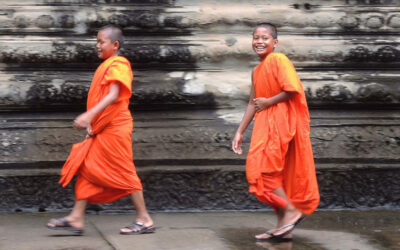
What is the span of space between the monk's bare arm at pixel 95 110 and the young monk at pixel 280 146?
847 mm

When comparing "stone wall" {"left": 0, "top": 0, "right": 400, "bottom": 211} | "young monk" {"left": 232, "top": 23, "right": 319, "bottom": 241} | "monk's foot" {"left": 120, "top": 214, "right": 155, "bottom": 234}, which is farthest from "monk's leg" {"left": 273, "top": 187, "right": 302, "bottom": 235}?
"stone wall" {"left": 0, "top": 0, "right": 400, "bottom": 211}

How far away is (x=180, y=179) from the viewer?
557 cm

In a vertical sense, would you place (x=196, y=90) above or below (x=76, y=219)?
Answer: above

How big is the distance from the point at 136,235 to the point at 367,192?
76.4 inches

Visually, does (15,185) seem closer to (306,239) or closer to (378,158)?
(306,239)

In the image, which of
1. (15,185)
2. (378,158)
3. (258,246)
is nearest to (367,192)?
(378,158)

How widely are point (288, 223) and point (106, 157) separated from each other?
1.16 meters

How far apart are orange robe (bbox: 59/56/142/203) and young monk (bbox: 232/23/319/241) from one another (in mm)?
756

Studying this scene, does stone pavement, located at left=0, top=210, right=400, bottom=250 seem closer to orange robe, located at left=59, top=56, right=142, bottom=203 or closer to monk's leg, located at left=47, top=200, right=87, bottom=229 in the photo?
monk's leg, located at left=47, top=200, right=87, bottom=229

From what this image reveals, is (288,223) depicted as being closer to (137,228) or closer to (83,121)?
(137,228)

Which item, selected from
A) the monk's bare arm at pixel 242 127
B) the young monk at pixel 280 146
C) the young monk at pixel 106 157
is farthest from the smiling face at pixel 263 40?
the young monk at pixel 106 157

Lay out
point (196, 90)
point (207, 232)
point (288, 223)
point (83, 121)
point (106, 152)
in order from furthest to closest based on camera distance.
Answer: point (196, 90), point (207, 232), point (106, 152), point (288, 223), point (83, 121)

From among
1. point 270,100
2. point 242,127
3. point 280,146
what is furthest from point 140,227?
point 270,100

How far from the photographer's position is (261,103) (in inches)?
184
